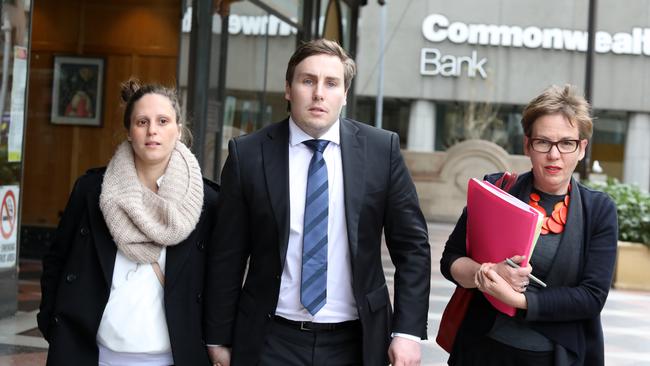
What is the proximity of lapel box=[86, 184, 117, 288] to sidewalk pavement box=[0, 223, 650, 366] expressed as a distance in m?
3.22

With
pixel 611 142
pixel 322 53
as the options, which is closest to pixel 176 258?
pixel 322 53

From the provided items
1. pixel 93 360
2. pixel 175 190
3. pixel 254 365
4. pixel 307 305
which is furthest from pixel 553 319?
pixel 93 360

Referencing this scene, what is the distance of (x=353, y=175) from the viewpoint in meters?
3.10

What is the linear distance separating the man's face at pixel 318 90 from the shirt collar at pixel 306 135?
0.08 metres

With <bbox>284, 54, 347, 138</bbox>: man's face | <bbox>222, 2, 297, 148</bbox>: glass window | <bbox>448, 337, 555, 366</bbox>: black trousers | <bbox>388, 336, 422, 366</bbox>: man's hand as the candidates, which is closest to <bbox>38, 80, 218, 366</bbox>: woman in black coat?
<bbox>284, 54, 347, 138</bbox>: man's face

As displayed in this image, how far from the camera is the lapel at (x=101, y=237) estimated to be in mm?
3086

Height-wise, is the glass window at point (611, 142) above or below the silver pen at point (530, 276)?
above

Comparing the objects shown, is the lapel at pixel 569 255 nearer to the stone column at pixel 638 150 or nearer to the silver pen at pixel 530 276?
the silver pen at pixel 530 276

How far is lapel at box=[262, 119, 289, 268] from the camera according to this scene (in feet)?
9.91

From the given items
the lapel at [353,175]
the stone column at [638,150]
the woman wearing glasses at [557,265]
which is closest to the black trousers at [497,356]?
the woman wearing glasses at [557,265]

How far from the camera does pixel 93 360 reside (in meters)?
3.10

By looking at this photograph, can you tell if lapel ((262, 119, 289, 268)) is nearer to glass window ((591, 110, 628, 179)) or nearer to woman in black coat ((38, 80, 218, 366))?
woman in black coat ((38, 80, 218, 366))

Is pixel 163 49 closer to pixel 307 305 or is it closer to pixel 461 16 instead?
pixel 307 305

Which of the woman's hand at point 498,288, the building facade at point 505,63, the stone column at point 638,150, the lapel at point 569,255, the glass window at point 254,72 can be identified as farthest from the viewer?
the stone column at point 638,150
